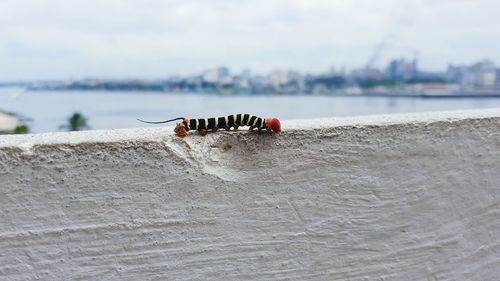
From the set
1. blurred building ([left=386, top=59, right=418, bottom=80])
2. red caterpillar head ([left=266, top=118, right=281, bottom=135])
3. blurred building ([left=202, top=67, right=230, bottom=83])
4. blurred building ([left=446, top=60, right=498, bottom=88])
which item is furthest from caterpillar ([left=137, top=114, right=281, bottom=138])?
blurred building ([left=386, top=59, right=418, bottom=80])

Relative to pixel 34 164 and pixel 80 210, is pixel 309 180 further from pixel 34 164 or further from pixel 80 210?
pixel 34 164

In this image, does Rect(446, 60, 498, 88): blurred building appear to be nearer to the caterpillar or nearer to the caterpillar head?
the caterpillar

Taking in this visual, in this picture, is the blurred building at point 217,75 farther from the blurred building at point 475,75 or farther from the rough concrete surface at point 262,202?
the rough concrete surface at point 262,202

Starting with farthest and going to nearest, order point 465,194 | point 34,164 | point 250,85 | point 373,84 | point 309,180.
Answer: point 373,84 < point 250,85 < point 465,194 < point 309,180 < point 34,164

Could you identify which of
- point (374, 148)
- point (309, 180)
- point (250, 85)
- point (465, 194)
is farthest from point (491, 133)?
point (250, 85)

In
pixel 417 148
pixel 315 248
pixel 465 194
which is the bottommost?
pixel 315 248

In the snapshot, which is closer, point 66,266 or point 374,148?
point 66,266

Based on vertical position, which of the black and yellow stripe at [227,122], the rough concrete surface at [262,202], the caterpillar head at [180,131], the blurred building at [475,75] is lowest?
the rough concrete surface at [262,202]

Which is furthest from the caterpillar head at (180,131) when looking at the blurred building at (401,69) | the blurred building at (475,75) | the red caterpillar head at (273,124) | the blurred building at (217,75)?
the blurred building at (401,69)

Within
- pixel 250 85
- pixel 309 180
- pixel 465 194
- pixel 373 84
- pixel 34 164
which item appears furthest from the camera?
pixel 373 84
